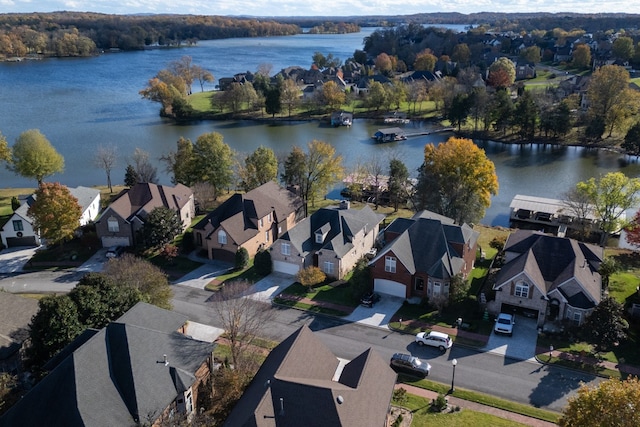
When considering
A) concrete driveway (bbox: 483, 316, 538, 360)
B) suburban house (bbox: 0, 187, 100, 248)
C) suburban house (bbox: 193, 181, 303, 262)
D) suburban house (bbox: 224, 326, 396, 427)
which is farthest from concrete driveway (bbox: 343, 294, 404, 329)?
suburban house (bbox: 0, 187, 100, 248)

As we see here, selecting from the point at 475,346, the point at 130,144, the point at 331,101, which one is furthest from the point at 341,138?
the point at 475,346

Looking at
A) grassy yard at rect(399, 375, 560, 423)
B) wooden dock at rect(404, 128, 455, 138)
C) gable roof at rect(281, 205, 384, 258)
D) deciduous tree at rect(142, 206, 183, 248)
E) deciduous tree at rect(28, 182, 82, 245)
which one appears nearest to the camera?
grassy yard at rect(399, 375, 560, 423)

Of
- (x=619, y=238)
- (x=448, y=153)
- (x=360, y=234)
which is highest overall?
(x=448, y=153)

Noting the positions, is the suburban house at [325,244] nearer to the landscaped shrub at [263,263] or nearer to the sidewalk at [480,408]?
the landscaped shrub at [263,263]

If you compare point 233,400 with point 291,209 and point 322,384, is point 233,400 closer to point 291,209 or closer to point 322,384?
point 322,384

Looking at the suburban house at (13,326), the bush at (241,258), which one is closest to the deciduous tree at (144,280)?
the suburban house at (13,326)

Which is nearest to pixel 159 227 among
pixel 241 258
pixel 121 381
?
pixel 241 258

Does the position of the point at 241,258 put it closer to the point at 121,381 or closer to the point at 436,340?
the point at 436,340

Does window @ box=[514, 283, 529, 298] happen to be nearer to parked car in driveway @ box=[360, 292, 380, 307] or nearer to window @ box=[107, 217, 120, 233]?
parked car in driveway @ box=[360, 292, 380, 307]
